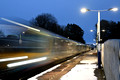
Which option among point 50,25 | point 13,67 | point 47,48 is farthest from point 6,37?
point 50,25

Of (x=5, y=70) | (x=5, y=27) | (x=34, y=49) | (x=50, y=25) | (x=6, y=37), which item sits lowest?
(x=5, y=70)

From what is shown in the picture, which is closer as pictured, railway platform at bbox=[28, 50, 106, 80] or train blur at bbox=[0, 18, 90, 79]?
train blur at bbox=[0, 18, 90, 79]

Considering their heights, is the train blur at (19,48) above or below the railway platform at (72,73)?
above

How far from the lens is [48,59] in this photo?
1127cm

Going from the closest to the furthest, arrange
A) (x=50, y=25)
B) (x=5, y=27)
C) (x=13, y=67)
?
(x=13, y=67) < (x=5, y=27) < (x=50, y=25)

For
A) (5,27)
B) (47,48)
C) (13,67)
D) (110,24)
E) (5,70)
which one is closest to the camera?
(5,70)

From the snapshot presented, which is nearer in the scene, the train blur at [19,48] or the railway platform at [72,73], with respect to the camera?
the train blur at [19,48]

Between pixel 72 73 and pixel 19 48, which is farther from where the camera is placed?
pixel 72 73

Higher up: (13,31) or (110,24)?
(110,24)

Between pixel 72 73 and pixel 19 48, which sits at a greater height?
pixel 19 48

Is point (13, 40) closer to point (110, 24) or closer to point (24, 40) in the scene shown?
point (24, 40)

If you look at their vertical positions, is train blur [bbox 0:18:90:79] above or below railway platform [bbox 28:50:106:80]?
above

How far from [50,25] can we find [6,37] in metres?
63.0

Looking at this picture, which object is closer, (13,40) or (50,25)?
(13,40)
